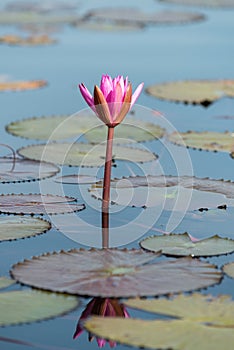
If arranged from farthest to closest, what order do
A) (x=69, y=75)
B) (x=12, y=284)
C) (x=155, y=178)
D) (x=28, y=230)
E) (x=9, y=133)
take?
1. (x=69, y=75)
2. (x=9, y=133)
3. (x=155, y=178)
4. (x=28, y=230)
5. (x=12, y=284)

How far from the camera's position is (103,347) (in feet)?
5.25

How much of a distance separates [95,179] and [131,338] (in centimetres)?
105

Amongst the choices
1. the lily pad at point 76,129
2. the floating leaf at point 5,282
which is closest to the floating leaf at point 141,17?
the lily pad at point 76,129

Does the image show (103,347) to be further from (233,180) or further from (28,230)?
(233,180)

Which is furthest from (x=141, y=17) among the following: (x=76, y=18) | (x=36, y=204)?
(x=36, y=204)

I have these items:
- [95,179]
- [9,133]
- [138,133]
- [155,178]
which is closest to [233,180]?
[155,178]

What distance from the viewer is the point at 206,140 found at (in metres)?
3.02

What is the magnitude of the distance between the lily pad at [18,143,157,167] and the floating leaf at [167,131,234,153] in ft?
0.58

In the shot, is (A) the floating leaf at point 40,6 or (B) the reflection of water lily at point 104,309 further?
(A) the floating leaf at point 40,6

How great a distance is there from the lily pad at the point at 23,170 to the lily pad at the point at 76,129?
36cm

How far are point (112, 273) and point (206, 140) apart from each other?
50.4 inches

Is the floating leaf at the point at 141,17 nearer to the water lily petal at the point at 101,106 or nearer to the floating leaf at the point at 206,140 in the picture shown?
the floating leaf at the point at 206,140

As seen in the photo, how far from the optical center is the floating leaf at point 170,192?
91.7 inches

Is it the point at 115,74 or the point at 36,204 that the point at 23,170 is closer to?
the point at 36,204
